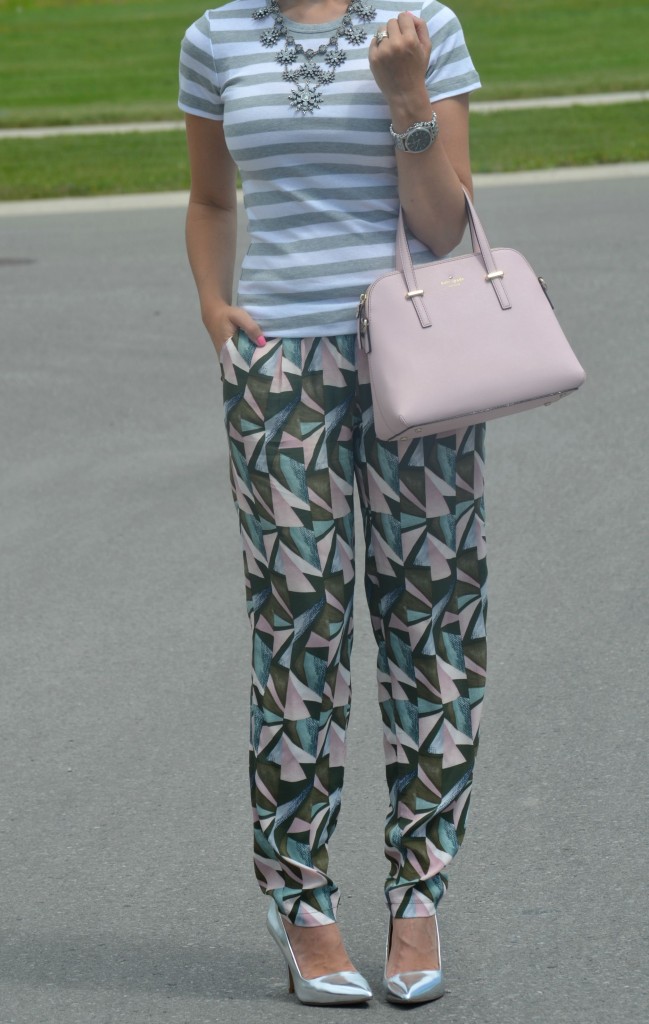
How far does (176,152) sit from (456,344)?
47.2ft

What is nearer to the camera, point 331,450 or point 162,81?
point 331,450

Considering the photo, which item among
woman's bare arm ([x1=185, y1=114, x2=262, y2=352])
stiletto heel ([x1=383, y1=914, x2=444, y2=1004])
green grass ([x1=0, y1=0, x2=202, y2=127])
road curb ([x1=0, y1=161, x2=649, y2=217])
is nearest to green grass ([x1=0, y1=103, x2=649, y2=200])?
road curb ([x1=0, y1=161, x2=649, y2=217])

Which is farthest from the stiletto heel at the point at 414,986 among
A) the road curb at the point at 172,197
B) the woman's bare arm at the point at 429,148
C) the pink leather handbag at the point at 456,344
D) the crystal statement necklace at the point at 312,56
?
the road curb at the point at 172,197

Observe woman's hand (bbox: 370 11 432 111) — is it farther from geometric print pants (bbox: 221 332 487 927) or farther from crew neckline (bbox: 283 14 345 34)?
geometric print pants (bbox: 221 332 487 927)

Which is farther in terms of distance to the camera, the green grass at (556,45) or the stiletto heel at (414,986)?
the green grass at (556,45)

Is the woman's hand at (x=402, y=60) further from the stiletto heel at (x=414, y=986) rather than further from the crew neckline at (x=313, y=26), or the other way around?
the stiletto heel at (x=414, y=986)

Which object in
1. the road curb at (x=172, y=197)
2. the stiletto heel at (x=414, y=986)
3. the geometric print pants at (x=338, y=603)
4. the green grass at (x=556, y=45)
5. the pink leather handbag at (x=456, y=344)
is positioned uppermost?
the green grass at (x=556, y=45)

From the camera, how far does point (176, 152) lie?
16.5 meters

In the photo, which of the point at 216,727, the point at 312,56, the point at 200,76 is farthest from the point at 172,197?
the point at 312,56

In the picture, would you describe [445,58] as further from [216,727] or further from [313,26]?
[216,727]

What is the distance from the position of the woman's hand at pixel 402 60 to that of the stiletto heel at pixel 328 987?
1481 mm

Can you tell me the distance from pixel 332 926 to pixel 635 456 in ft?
12.8

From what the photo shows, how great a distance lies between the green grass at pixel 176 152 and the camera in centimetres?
1442

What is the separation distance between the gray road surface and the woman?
30 centimetres
